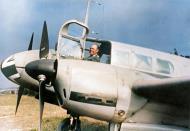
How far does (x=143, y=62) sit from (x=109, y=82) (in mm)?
1748

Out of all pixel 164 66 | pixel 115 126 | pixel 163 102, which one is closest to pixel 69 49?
pixel 115 126

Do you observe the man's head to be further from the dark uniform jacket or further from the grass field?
the grass field

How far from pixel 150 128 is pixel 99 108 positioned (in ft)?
5.35

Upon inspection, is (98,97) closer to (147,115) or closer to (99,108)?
(99,108)

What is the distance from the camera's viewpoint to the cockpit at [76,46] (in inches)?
581

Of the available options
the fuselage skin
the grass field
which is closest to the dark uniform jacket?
the fuselage skin

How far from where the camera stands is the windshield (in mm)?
14752

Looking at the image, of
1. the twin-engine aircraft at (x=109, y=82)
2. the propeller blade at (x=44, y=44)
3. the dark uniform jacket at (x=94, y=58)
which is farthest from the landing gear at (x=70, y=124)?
the propeller blade at (x=44, y=44)

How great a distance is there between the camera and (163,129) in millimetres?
13906

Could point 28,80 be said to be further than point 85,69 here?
Yes

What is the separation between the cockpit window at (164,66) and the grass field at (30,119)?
25.5 feet

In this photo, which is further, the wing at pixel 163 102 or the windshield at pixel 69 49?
the windshield at pixel 69 49

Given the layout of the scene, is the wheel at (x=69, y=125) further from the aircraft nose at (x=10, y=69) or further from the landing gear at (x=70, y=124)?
the aircraft nose at (x=10, y=69)

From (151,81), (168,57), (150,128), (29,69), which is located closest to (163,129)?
(150,128)
